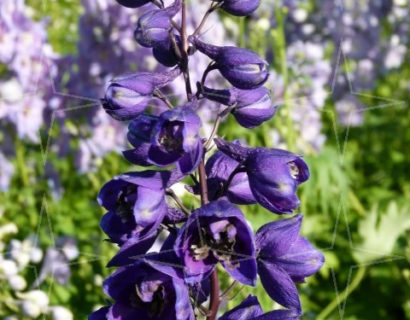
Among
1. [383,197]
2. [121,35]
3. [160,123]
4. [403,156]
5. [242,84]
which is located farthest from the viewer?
[403,156]

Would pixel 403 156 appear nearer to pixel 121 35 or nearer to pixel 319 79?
pixel 319 79

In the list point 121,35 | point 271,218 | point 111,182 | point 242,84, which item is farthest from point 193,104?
point 121,35

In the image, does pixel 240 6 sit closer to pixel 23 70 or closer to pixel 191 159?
pixel 191 159

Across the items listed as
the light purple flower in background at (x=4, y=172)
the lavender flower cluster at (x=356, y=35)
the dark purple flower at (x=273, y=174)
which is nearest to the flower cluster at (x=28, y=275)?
the light purple flower in background at (x=4, y=172)

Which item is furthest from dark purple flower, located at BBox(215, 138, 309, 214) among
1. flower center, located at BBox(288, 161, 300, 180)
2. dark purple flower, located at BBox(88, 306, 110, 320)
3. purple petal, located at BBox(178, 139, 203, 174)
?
dark purple flower, located at BBox(88, 306, 110, 320)

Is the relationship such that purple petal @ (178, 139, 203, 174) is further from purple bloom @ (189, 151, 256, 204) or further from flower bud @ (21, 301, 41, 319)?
flower bud @ (21, 301, 41, 319)

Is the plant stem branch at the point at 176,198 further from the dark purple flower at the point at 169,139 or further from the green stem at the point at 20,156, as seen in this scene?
the green stem at the point at 20,156

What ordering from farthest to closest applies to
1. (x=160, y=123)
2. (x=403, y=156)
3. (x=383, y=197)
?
1. (x=403, y=156)
2. (x=383, y=197)
3. (x=160, y=123)

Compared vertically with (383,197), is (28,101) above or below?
above
